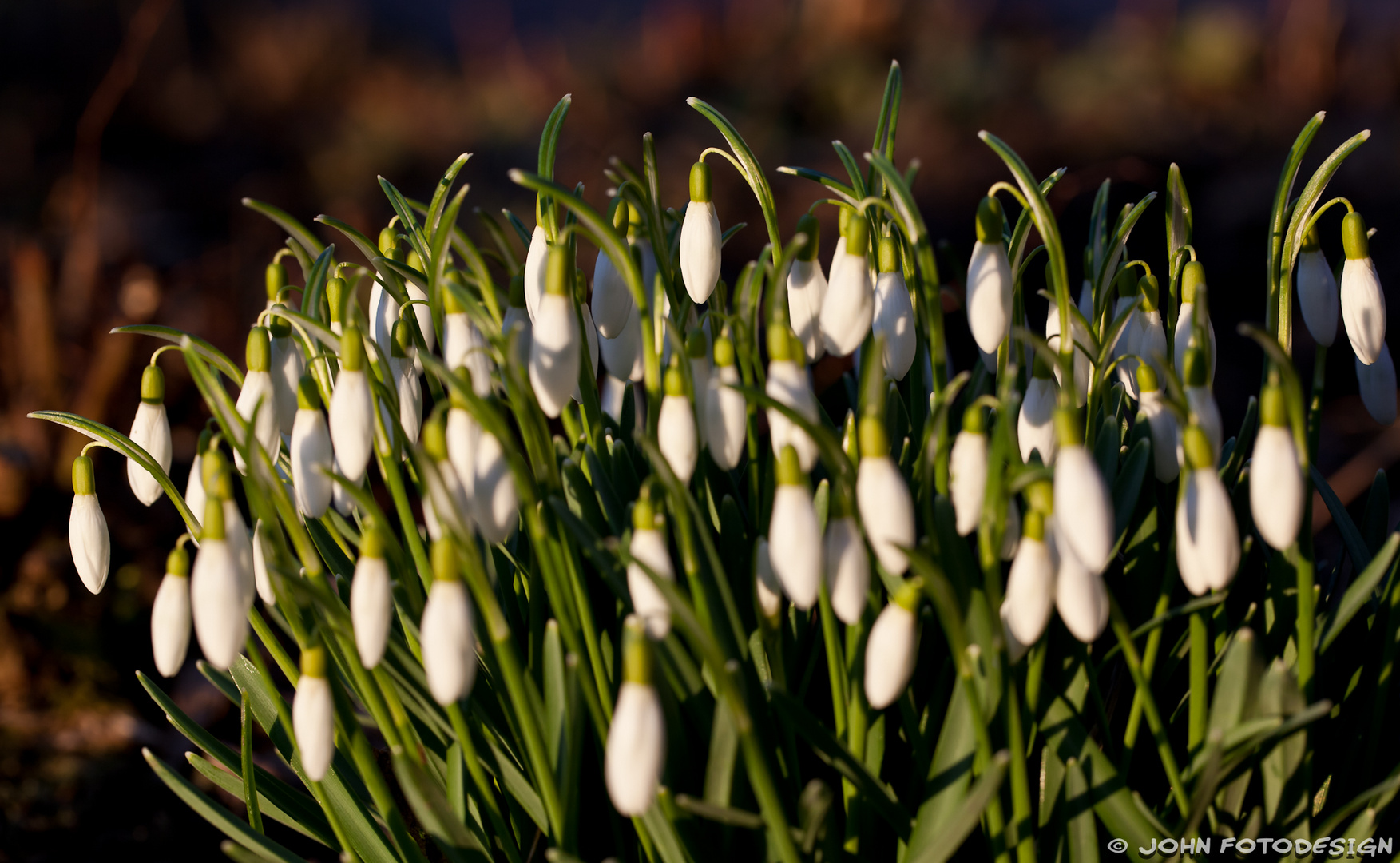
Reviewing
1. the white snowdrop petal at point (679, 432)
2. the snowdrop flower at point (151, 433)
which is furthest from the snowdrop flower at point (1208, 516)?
the snowdrop flower at point (151, 433)

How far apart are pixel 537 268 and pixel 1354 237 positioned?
72 centimetres

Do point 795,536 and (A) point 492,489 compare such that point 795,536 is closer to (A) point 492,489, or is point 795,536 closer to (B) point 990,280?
(A) point 492,489

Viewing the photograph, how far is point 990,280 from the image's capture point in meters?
0.86

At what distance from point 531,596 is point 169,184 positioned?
5721 millimetres

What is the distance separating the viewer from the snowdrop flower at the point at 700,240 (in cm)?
93

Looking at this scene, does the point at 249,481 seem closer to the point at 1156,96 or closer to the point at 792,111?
the point at 792,111

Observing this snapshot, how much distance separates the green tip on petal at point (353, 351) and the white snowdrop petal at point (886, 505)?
1.25 ft

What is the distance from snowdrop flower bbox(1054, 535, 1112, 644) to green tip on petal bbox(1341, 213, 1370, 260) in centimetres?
45

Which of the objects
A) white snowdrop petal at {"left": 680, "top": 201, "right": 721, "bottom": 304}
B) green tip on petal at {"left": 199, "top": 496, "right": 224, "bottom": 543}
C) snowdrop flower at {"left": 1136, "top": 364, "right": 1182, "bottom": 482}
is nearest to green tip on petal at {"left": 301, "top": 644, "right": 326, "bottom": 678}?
green tip on petal at {"left": 199, "top": 496, "right": 224, "bottom": 543}

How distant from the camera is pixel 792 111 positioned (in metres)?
5.93

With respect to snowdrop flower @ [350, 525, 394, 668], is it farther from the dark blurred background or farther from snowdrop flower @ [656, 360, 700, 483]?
the dark blurred background

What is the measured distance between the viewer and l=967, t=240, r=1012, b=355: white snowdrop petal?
86cm

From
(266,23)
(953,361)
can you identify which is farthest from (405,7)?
(953,361)

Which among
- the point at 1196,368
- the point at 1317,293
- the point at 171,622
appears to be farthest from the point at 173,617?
the point at 1317,293
